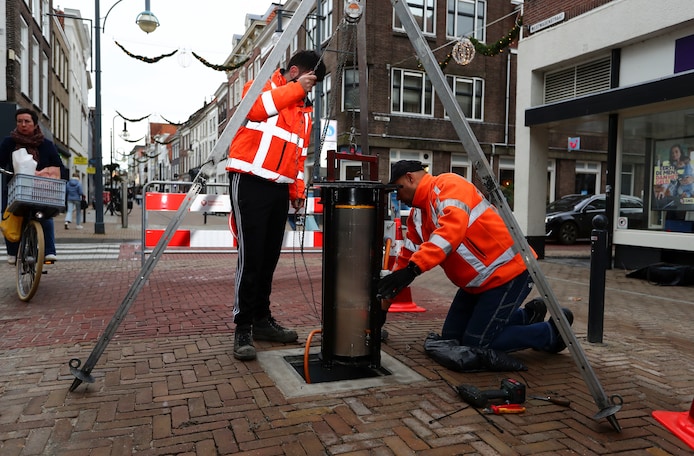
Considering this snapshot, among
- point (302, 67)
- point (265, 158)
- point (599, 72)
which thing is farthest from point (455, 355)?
point (599, 72)

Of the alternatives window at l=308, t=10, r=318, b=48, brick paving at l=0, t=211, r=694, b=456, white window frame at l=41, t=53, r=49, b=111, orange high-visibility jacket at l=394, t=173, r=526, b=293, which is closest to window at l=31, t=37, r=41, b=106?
white window frame at l=41, t=53, r=49, b=111

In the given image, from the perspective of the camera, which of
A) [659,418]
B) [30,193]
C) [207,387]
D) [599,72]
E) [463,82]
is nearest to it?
[659,418]

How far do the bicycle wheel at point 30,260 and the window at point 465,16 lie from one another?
23643 millimetres

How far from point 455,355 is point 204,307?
290 centimetres

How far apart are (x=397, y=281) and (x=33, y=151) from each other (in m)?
4.67

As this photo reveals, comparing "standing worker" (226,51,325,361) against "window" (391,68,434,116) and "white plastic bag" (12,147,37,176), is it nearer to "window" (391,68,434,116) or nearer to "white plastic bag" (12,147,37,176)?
"white plastic bag" (12,147,37,176)

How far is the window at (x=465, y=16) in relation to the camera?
26.0 meters

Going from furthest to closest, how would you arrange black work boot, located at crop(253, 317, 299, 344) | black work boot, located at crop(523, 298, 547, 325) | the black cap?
black work boot, located at crop(253, 317, 299, 344)
black work boot, located at crop(523, 298, 547, 325)
the black cap

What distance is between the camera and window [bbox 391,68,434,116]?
83.6 ft

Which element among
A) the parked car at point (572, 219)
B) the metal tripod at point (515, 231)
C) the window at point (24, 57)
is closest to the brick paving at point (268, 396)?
the metal tripod at point (515, 231)

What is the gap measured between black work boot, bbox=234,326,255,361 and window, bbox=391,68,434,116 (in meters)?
22.7

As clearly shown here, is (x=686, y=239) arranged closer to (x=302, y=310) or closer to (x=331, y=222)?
(x=302, y=310)

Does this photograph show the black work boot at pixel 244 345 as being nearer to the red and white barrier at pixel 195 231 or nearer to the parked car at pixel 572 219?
the red and white barrier at pixel 195 231

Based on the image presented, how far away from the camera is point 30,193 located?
17.9ft
